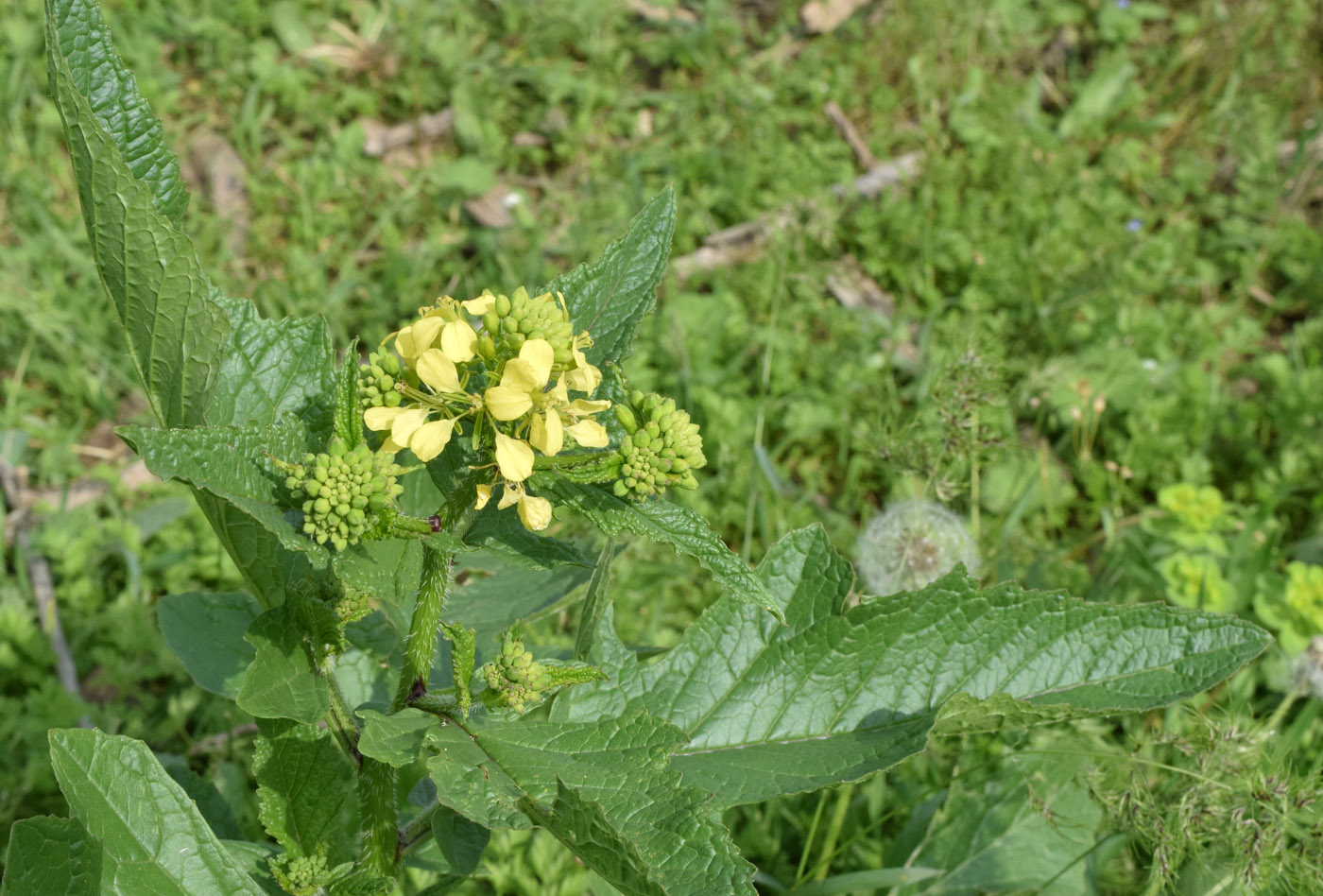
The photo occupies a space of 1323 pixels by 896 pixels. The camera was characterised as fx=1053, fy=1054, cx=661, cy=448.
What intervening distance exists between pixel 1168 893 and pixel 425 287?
143 inches

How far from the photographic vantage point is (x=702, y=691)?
1.90 meters

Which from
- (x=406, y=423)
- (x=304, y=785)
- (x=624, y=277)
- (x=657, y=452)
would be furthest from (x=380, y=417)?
(x=304, y=785)

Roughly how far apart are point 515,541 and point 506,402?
0.24 m

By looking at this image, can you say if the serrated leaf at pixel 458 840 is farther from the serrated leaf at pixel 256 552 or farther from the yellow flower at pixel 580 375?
the yellow flower at pixel 580 375

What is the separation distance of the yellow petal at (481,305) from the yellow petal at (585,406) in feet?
0.58

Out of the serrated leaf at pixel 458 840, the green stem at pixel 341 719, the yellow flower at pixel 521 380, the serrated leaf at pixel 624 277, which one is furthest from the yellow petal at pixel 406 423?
the serrated leaf at pixel 458 840

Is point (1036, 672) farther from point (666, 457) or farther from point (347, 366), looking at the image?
point (347, 366)

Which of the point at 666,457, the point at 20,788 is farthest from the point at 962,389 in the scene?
the point at 20,788

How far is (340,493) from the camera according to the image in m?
1.29

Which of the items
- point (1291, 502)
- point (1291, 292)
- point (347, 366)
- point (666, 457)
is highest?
point (347, 366)

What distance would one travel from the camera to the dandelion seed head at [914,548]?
10.5ft

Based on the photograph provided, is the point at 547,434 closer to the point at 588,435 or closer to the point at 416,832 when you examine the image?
the point at 588,435

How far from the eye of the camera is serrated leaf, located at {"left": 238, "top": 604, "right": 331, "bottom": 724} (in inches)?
57.6

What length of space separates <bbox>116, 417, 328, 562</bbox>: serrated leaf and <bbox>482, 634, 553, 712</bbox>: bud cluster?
0.32 m
